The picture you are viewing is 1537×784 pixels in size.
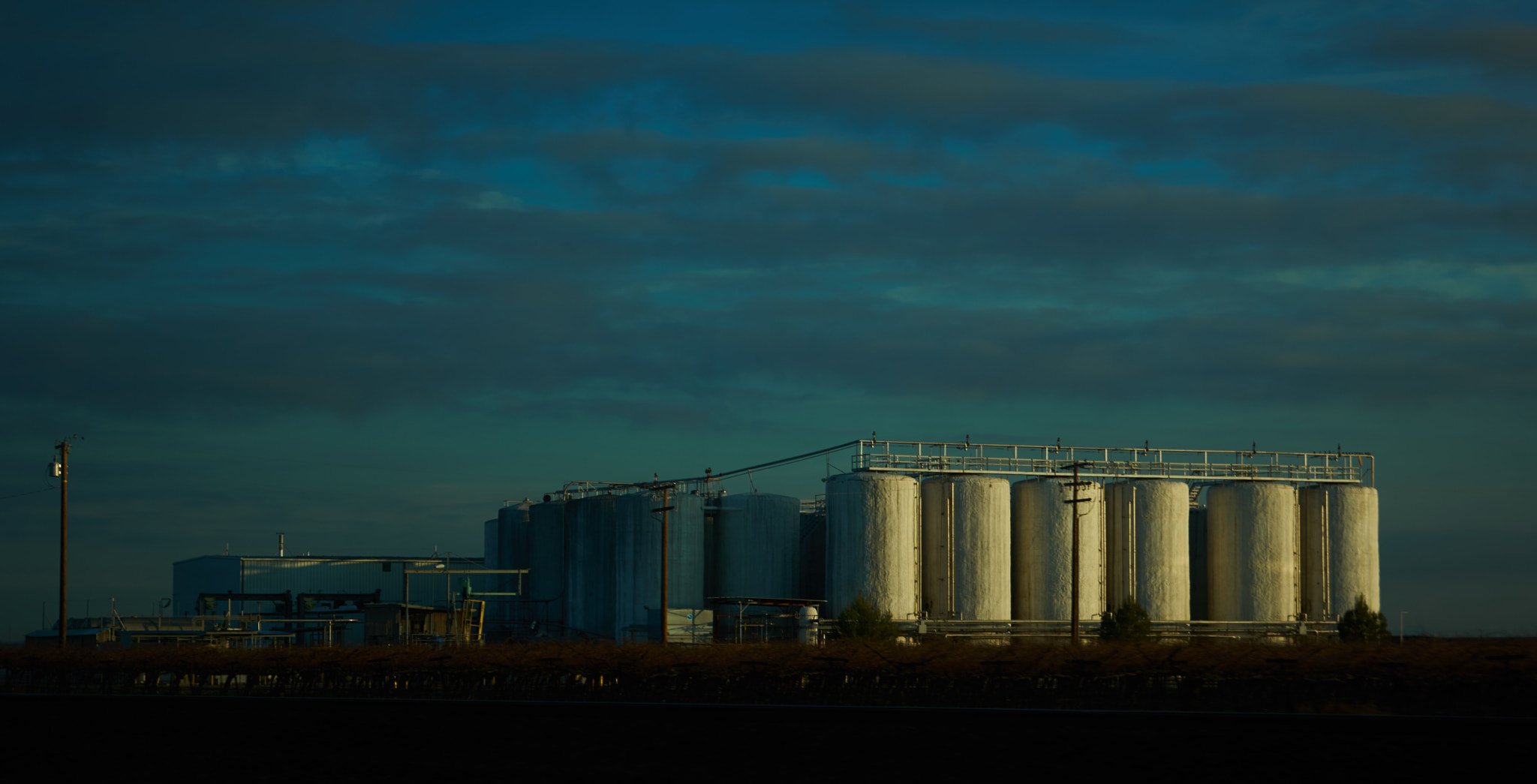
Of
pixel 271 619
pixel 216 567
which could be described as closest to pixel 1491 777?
pixel 271 619

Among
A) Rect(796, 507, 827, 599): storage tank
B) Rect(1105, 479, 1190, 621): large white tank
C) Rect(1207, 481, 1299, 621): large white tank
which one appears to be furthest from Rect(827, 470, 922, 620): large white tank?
Rect(1207, 481, 1299, 621): large white tank

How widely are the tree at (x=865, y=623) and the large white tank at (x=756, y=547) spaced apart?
944cm

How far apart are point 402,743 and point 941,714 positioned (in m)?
12.2

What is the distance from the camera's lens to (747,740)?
29.4 meters

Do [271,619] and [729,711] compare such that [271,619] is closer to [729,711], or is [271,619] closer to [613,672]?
[613,672]

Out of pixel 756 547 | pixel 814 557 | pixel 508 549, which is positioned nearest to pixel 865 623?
pixel 756 547

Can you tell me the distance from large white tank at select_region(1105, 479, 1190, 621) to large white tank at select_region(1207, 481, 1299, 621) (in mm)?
3381

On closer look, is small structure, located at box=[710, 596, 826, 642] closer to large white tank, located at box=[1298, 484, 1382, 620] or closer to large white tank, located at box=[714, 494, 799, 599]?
large white tank, located at box=[714, 494, 799, 599]

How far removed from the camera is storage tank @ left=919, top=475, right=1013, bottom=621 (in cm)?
6412

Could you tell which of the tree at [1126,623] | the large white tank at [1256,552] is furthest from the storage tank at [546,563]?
the large white tank at [1256,552]

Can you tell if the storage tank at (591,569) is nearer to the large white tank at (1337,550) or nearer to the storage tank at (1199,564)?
the storage tank at (1199,564)

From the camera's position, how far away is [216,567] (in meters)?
103

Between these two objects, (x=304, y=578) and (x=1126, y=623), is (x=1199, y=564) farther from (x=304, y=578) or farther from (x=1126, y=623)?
(x=304, y=578)

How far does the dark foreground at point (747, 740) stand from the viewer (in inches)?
1020
